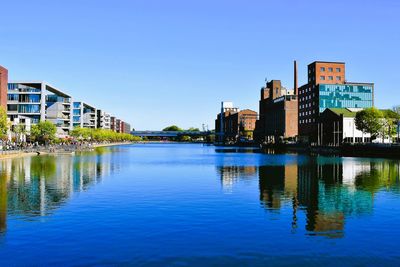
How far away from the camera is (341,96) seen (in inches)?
7436

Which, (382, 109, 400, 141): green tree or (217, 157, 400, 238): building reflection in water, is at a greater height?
(382, 109, 400, 141): green tree

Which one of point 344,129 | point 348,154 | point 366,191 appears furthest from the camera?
point 344,129

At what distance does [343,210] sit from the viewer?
33.1 meters

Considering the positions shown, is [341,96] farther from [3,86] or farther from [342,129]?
[3,86]

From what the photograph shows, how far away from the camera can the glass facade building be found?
188125 mm

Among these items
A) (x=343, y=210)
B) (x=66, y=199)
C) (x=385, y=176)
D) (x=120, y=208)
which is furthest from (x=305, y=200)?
(x=385, y=176)

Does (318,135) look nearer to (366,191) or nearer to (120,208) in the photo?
(366,191)

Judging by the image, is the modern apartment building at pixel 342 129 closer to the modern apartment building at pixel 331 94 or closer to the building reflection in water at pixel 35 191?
the modern apartment building at pixel 331 94

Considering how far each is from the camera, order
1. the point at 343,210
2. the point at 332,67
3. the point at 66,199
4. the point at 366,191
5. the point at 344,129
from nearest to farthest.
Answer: the point at 343,210 → the point at 66,199 → the point at 366,191 → the point at 344,129 → the point at 332,67

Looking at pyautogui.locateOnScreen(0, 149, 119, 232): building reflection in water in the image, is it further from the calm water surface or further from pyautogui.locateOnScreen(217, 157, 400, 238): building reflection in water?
pyautogui.locateOnScreen(217, 157, 400, 238): building reflection in water

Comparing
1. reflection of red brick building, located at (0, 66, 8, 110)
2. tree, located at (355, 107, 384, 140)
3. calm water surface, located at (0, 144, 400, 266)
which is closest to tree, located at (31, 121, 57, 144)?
reflection of red brick building, located at (0, 66, 8, 110)

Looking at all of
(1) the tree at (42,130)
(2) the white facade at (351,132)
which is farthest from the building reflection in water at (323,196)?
(1) the tree at (42,130)

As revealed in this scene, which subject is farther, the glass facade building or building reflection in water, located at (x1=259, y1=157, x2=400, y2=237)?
the glass facade building

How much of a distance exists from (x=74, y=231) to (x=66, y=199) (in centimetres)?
1253
